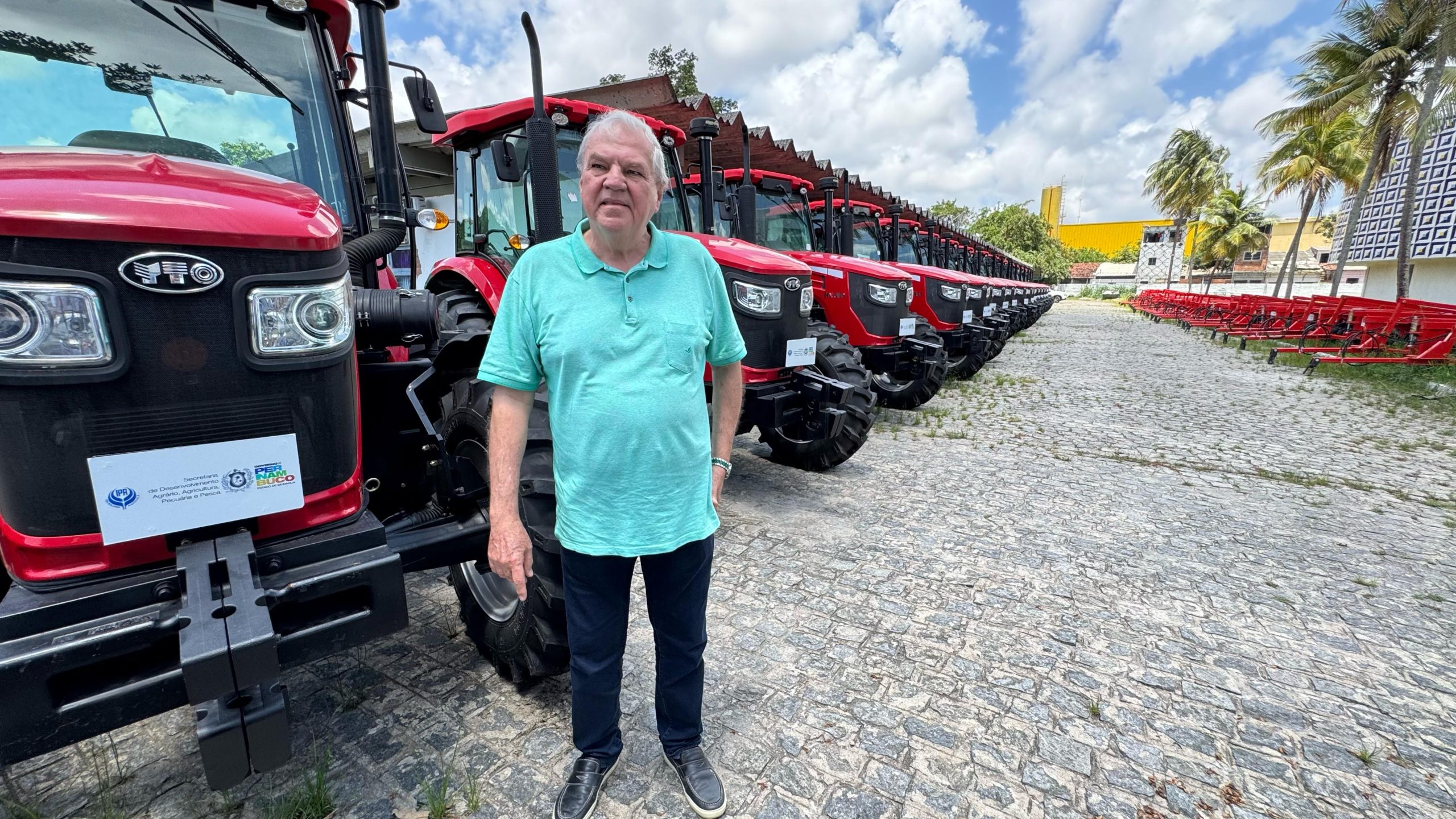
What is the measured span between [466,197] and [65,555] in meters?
3.72

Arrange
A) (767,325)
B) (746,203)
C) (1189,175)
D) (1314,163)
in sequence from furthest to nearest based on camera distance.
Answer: (1189,175), (1314,163), (746,203), (767,325)

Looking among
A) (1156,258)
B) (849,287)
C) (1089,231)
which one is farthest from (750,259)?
(1089,231)

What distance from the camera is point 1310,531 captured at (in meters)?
4.36

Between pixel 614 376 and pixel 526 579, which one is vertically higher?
pixel 614 376

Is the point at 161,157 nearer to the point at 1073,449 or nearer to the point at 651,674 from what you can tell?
the point at 651,674

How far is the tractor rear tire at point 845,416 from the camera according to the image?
4.83 metres

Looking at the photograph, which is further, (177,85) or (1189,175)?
(1189,175)

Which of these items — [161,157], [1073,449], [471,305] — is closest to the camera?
[161,157]

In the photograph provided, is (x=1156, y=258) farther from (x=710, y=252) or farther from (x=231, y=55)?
(x=231, y=55)

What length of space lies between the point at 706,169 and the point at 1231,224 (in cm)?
5118

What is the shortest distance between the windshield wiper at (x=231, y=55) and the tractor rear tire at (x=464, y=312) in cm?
134

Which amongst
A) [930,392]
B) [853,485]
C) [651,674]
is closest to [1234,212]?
[930,392]

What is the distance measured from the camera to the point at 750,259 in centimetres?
439

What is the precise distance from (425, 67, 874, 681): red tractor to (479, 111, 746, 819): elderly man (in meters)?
1.84
